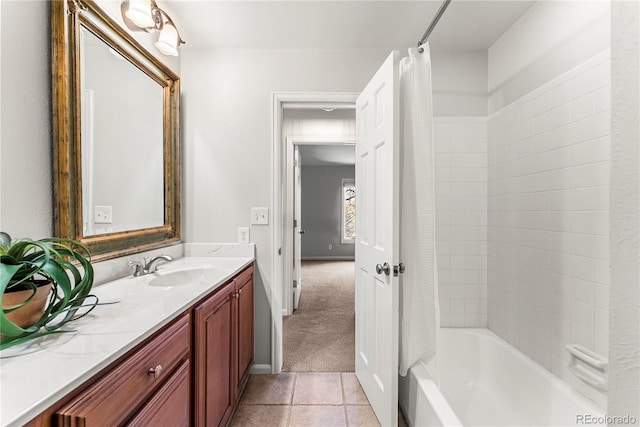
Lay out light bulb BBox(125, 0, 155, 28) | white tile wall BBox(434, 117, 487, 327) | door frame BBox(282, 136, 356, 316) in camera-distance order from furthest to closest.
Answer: door frame BBox(282, 136, 356, 316) < white tile wall BBox(434, 117, 487, 327) < light bulb BBox(125, 0, 155, 28)

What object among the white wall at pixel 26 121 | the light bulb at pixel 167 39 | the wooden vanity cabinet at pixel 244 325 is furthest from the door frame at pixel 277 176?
the white wall at pixel 26 121

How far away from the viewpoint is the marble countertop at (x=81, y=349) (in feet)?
1.86

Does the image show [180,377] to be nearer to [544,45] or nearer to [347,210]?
[544,45]

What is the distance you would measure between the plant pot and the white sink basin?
0.71 metres

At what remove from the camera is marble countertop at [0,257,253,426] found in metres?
0.57

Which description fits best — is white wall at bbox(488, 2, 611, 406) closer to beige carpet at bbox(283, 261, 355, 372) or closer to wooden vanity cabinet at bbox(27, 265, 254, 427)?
beige carpet at bbox(283, 261, 355, 372)

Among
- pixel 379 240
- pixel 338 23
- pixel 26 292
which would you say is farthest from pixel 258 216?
pixel 26 292

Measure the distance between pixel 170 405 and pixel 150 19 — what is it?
1.75 m

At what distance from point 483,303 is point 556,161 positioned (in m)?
1.10

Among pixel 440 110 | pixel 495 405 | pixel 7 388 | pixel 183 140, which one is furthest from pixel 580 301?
pixel 183 140

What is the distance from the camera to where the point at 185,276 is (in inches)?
69.8

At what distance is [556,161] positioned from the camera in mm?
1556

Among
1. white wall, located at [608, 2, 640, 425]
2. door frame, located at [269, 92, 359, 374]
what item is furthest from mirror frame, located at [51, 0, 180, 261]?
white wall, located at [608, 2, 640, 425]

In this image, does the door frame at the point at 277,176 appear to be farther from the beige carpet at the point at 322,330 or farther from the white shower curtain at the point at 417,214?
the white shower curtain at the point at 417,214
